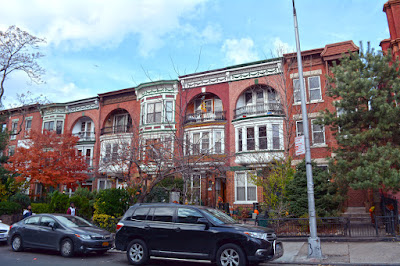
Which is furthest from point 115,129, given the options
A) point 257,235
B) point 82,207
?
point 257,235

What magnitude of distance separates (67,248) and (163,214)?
3.91m

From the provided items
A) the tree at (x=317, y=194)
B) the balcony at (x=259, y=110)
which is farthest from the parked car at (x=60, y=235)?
the balcony at (x=259, y=110)

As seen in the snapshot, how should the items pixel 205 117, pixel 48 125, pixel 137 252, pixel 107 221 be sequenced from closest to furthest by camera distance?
1. pixel 137 252
2. pixel 107 221
3. pixel 205 117
4. pixel 48 125

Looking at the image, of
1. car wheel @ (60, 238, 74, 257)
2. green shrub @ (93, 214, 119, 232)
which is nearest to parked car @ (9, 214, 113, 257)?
car wheel @ (60, 238, 74, 257)

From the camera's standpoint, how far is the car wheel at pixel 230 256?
26.4 ft

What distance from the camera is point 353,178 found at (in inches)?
507

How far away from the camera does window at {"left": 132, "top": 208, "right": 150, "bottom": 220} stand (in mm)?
9834

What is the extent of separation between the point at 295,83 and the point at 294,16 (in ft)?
38.5

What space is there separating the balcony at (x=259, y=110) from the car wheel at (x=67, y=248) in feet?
53.1

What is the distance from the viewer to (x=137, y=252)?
9375 millimetres

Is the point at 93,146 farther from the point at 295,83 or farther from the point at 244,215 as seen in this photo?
the point at 295,83

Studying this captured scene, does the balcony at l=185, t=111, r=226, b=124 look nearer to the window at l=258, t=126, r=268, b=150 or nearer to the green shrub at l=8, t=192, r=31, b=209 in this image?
the window at l=258, t=126, r=268, b=150

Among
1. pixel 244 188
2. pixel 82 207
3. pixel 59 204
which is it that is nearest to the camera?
pixel 59 204

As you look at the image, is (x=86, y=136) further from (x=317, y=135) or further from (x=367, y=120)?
(x=367, y=120)
